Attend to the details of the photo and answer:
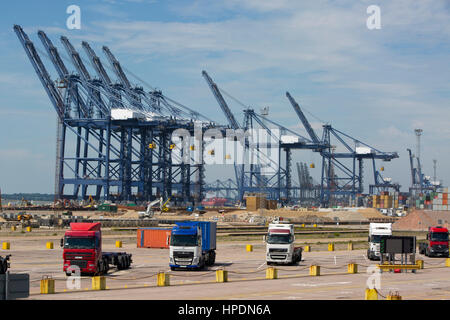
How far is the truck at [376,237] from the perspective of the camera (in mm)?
55875

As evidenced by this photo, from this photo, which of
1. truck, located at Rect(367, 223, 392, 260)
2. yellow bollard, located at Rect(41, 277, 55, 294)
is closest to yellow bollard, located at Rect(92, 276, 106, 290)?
yellow bollard, located at Rect(41, 277, 55, 294)

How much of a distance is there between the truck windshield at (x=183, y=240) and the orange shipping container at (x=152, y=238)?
2543cm

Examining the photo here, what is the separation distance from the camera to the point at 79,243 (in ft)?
131

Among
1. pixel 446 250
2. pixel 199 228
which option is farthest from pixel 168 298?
pixel 446 250

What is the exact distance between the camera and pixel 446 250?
202ft

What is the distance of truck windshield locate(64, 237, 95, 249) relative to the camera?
39.9 m

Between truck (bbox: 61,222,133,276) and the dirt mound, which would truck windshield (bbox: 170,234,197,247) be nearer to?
truck (bbox: 61,222,133,276)

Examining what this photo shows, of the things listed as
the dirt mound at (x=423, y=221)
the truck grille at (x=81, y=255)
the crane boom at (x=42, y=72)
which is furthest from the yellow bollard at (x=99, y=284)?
the crane boom at (x=42, y=72)

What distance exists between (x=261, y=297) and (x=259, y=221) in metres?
112

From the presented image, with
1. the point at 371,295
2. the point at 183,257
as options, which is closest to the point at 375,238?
the point at 183,257

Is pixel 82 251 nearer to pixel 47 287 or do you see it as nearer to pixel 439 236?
pixel 47 287

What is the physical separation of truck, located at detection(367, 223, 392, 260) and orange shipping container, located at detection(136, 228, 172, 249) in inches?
846

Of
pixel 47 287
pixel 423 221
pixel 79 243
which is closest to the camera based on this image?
pixel 47 287

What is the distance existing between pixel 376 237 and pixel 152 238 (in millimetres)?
23840
